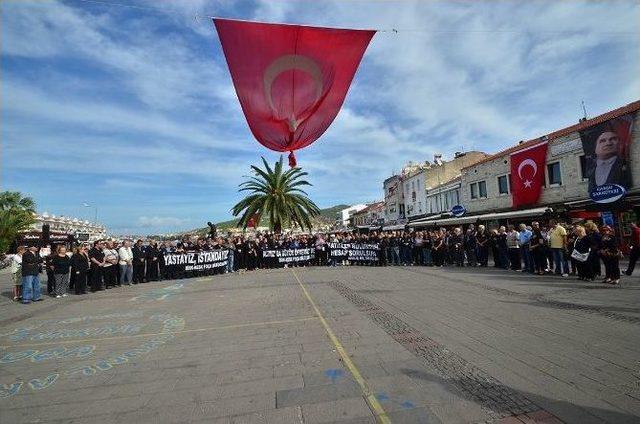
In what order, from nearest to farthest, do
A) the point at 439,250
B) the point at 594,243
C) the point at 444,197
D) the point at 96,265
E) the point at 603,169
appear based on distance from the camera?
the point at 594,243
the point at 96,265
the point at 439,250
the point at 603,169
the point at 444,197

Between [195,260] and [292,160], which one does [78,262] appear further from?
[292,160]

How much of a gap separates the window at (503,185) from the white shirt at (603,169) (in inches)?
343

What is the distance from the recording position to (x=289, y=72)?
7172mm

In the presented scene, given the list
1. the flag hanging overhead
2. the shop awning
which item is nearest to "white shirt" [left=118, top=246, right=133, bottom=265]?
the flag hanging overhead

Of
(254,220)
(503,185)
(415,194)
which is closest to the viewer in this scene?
(503,185)

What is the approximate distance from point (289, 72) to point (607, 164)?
67.3ft

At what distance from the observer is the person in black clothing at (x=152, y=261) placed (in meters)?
17.4

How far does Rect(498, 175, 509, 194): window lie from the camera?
96.8 feet

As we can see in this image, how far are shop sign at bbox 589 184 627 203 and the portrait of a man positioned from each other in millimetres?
1520

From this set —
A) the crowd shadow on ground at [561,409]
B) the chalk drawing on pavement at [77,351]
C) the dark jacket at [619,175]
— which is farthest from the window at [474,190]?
the crowd shadow on ground at [561,409]

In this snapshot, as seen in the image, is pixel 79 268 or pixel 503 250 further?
pixel 503 250

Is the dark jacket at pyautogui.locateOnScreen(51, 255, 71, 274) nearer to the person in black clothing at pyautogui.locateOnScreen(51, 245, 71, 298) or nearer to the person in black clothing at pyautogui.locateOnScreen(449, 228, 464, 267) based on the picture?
the person in black clothing at pyautogui.locateOnScreen(51, 245, 71, 298)

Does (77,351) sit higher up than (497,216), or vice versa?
(497,216)

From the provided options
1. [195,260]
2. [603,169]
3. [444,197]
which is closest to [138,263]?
[195,260]
